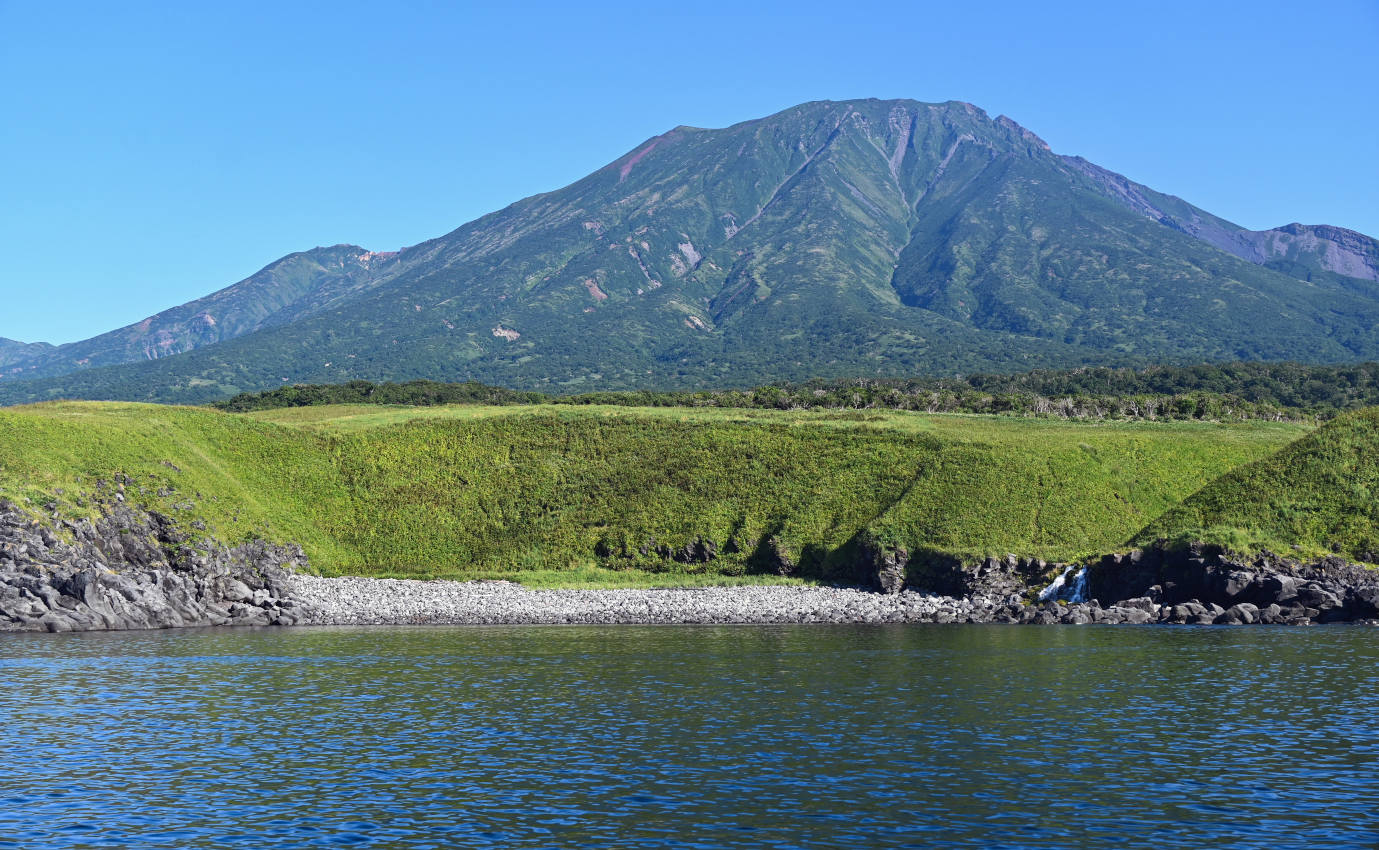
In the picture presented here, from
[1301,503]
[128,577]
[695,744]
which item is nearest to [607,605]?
[128,577]

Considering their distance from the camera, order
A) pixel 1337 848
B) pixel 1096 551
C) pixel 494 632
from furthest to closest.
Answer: pixel 1096 551, pixel 494 632, pixel 1337 848

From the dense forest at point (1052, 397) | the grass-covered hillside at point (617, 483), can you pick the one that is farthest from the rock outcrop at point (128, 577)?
the dense forest at point (1052, 397)

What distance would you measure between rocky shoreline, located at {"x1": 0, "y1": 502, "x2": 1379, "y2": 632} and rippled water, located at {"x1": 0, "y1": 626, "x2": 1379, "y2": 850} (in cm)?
824

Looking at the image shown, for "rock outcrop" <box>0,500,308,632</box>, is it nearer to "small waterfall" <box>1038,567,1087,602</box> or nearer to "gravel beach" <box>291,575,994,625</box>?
"gravel beach" <box>291,575,994,625</box>

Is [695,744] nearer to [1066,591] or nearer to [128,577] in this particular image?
[1066,591]

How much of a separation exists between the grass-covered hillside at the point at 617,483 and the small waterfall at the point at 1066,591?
2690mm

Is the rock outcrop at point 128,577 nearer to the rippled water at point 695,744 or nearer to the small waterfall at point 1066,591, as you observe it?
the rippled water at point 695,744

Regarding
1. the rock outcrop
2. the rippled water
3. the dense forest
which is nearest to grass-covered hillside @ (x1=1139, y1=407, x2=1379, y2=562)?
the rippled water

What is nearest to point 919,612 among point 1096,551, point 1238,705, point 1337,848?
point 1096,551

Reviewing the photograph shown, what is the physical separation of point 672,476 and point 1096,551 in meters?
Answer: 34.7

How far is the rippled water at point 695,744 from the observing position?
25.6 meters

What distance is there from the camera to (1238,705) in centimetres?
3891

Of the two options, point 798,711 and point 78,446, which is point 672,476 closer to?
point 78,446

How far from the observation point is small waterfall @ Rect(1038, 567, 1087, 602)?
235 feet
